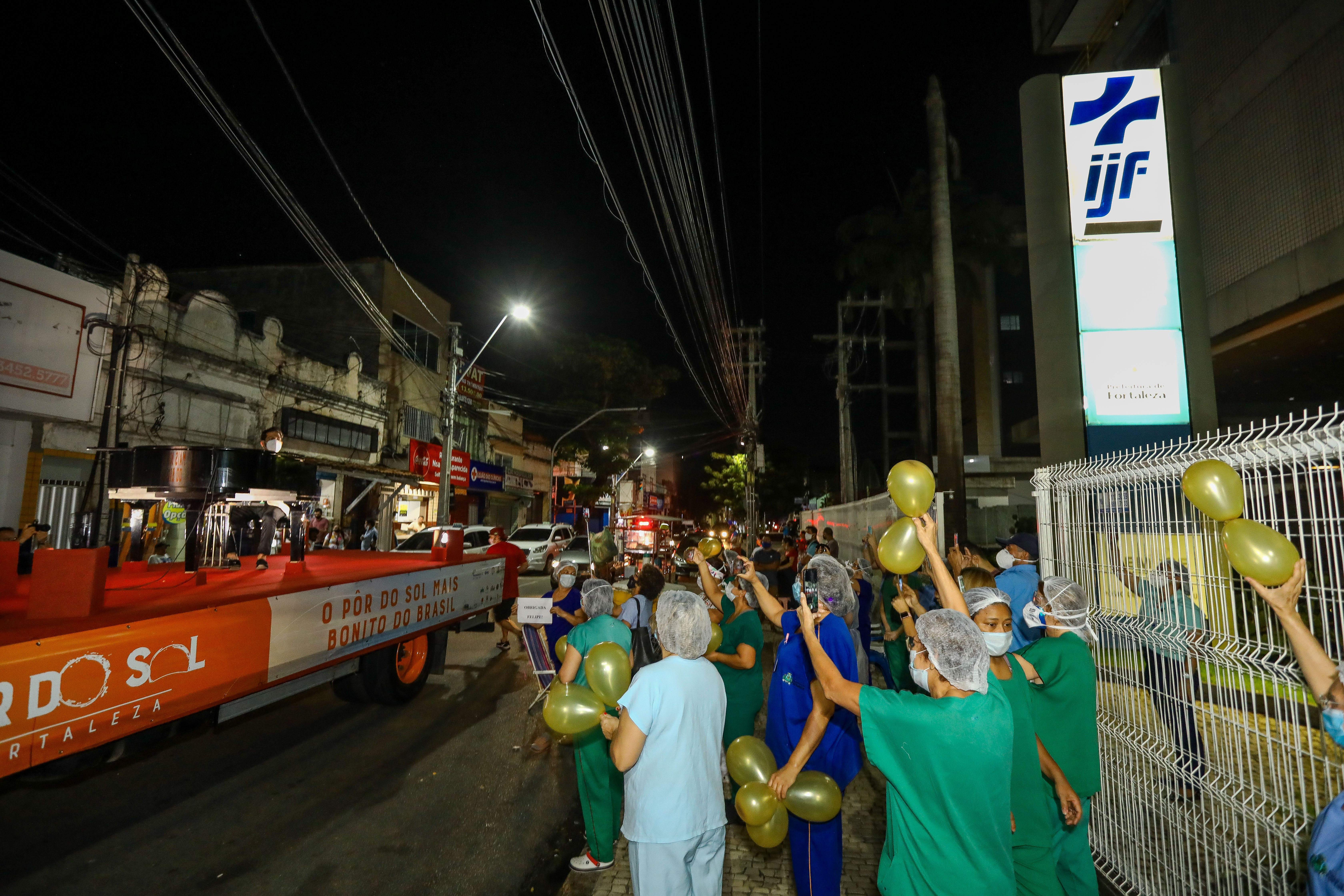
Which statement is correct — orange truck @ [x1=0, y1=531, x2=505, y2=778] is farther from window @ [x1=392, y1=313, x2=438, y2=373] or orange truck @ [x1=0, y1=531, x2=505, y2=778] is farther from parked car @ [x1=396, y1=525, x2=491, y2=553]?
window @ [x1=392, y1=313, x2=438, y2=373]

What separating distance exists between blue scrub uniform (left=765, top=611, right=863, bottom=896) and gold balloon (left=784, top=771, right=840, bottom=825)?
287 millimetres

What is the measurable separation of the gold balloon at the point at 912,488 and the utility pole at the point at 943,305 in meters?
8.61

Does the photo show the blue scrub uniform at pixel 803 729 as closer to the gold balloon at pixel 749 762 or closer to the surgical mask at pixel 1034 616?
the gold balloon at pixel 749 762

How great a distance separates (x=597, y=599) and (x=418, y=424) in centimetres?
2312

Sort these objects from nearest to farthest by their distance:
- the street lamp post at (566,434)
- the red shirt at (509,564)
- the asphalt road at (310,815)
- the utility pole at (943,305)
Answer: the asphalt road at (310,815) < the red shirt at (509,564) < the utility pole at (943,305) < the street lamp post at (566,434)

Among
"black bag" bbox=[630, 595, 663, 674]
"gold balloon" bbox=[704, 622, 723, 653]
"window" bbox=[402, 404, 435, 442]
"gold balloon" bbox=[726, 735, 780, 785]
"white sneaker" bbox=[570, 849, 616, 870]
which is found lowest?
"white sneaker" bbox=[570, 849, 616, 870]

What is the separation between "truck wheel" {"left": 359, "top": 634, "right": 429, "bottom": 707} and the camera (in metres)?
6.38

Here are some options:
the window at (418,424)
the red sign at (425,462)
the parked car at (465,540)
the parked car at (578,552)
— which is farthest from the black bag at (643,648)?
the window at (418,424)

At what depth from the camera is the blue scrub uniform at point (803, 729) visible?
328 cm

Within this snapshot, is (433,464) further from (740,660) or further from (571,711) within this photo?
(571,711)

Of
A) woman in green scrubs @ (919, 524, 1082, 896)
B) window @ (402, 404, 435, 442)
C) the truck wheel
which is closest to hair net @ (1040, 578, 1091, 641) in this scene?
woman in green scrubs @ (919, 524, 1082, 896)

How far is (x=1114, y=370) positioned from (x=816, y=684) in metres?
10.1

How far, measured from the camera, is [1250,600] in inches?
136

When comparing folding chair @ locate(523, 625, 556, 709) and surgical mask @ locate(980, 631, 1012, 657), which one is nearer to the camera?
surgical mask @ locate(980, 631, 1012, 657)
